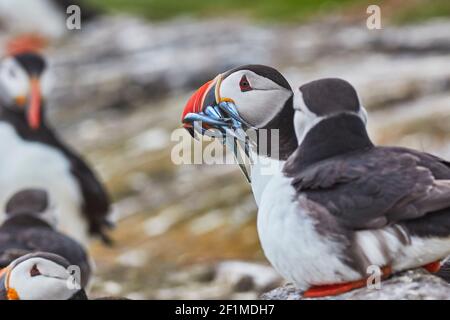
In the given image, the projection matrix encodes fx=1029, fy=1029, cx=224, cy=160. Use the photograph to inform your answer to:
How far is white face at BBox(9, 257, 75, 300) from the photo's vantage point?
4.00 meters

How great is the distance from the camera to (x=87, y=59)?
577 inches

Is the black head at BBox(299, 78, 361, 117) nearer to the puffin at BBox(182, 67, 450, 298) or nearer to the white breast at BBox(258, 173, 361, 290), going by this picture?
the puffin at BBox(182, 67, 450, 298)

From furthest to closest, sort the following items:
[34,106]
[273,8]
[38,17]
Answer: [38,17], [273,8], [34,106]

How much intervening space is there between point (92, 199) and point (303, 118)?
4.91 m

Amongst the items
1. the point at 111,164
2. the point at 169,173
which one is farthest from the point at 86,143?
the point at 169,173

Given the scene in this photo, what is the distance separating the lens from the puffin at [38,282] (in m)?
4.00

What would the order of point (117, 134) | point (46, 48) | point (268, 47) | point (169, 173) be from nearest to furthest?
point (169, 173)
point (117, 134)
point (268, 47)
point (46, 48)

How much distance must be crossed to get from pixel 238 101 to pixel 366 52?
8838 millimetres

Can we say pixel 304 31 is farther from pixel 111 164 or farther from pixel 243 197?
pixel 243 197

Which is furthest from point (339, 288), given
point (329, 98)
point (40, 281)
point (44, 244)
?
point (44, 244)

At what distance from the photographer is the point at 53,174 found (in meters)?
8.42

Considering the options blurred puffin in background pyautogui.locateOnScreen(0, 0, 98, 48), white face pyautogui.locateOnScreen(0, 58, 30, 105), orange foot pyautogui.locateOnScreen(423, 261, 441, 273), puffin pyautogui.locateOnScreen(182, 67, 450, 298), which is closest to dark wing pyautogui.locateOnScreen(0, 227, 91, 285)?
puffin pyautogui.locateOnScreen(182, 67, 450, 298)

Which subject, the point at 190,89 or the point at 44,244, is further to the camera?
the point at 190,89

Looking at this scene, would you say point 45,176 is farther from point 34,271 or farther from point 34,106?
point 34,271
